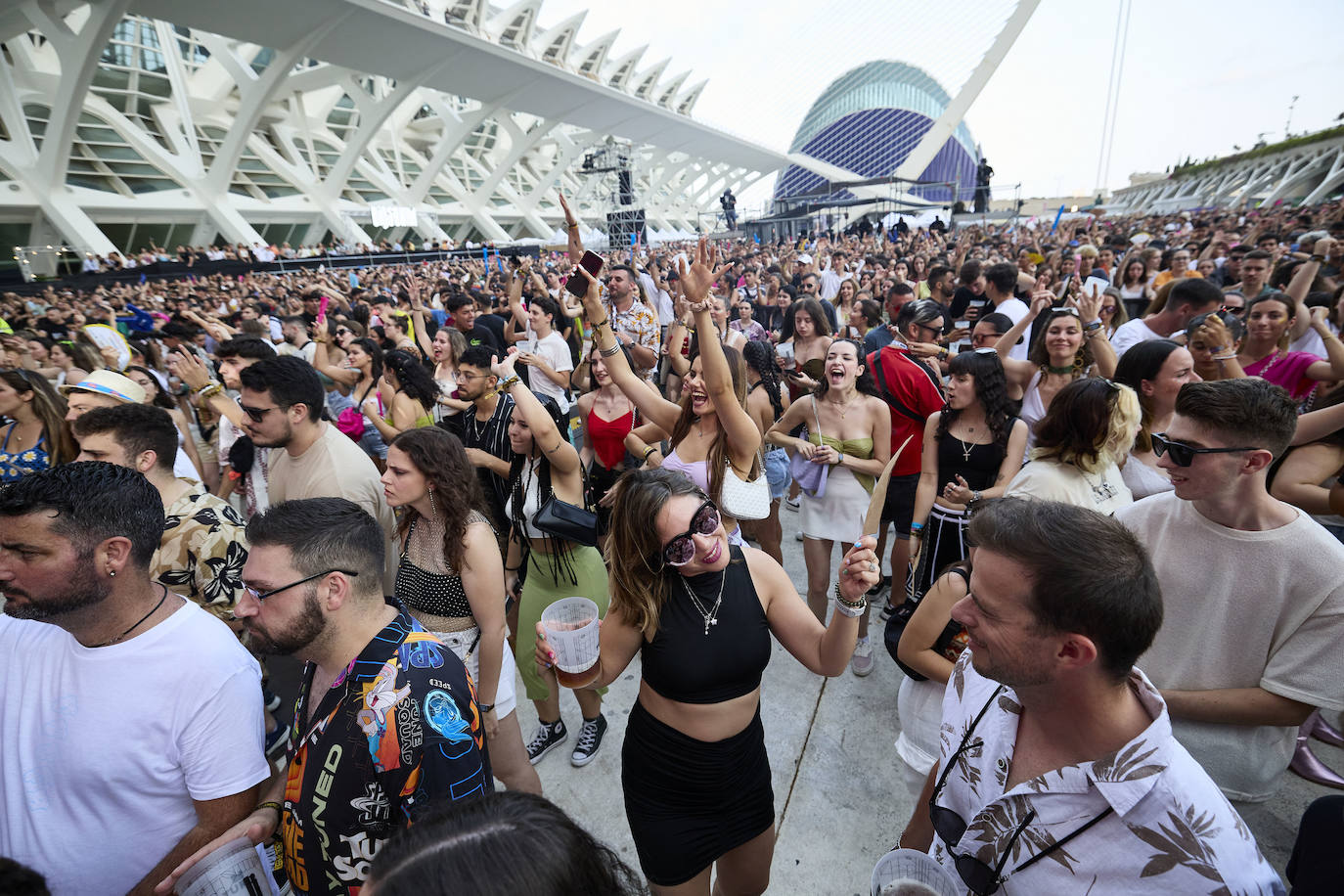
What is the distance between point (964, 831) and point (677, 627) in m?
0.88

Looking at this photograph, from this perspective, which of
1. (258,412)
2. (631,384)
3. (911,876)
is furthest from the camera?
(631,384)

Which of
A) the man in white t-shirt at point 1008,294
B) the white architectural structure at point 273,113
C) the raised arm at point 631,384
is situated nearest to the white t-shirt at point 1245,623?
the raised arm at point 631,384

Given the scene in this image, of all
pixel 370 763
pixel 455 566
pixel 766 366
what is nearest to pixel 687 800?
pixel 370 763

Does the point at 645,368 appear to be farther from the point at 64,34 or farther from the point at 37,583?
the point at 64,34

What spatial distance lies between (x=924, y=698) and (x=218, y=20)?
28744 millimetres

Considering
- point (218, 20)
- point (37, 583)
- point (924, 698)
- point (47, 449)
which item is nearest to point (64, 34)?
point (218, 20)

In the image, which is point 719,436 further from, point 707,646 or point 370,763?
point 370,763

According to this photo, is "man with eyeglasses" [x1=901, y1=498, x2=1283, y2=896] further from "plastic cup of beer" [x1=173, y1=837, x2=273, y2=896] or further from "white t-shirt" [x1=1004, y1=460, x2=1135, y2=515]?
"plastic cup of beer" [x1=173, y1=837, x2=273, y2=896]

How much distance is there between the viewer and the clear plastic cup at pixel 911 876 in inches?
42.3

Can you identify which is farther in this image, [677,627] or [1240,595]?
[677,627]

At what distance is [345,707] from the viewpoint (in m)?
1.42

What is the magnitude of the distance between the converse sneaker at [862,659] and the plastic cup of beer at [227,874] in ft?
9.39

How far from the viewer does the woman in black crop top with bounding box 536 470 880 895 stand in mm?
1771

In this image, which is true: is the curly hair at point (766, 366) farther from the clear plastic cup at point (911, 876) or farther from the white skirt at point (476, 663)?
the clear plastic cup at point (911, 876)
